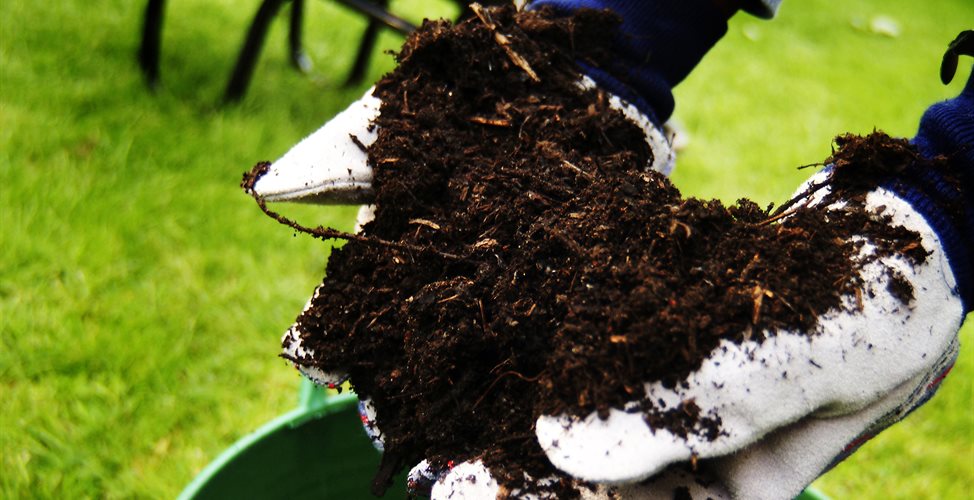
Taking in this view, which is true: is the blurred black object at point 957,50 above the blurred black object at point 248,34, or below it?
above

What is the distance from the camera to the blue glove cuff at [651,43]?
1.35m

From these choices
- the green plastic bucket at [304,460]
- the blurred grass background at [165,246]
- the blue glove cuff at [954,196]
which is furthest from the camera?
the blurred grass background at [165,246]

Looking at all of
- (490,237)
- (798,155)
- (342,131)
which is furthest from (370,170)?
(798,155)

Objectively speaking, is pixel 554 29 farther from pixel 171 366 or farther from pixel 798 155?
pixel 798 155

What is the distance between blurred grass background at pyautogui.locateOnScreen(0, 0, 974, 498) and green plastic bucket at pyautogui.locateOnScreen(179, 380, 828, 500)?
0.42 m

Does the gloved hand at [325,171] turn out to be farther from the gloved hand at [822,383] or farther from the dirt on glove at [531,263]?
the gloved hand at [822,383]

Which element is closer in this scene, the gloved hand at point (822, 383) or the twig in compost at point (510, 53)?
the gloved hand at point (822, 383)

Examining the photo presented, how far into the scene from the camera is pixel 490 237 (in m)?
1.05

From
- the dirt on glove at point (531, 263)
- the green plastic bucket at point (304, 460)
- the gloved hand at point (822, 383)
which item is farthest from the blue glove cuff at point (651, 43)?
the green plastic bucket at point (304, 460)

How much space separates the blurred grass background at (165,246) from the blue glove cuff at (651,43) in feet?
4.46

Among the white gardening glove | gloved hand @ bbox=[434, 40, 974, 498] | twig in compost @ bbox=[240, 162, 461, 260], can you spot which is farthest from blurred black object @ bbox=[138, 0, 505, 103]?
the white gardening glove

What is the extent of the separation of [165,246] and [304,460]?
1223 millimetres

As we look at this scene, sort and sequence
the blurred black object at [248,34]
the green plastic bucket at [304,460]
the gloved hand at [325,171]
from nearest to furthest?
the gloved hand at [325,171] < the green plastic bucket at [304,460] < the blurred black object at [248,34]

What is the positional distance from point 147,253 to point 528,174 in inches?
68.0
